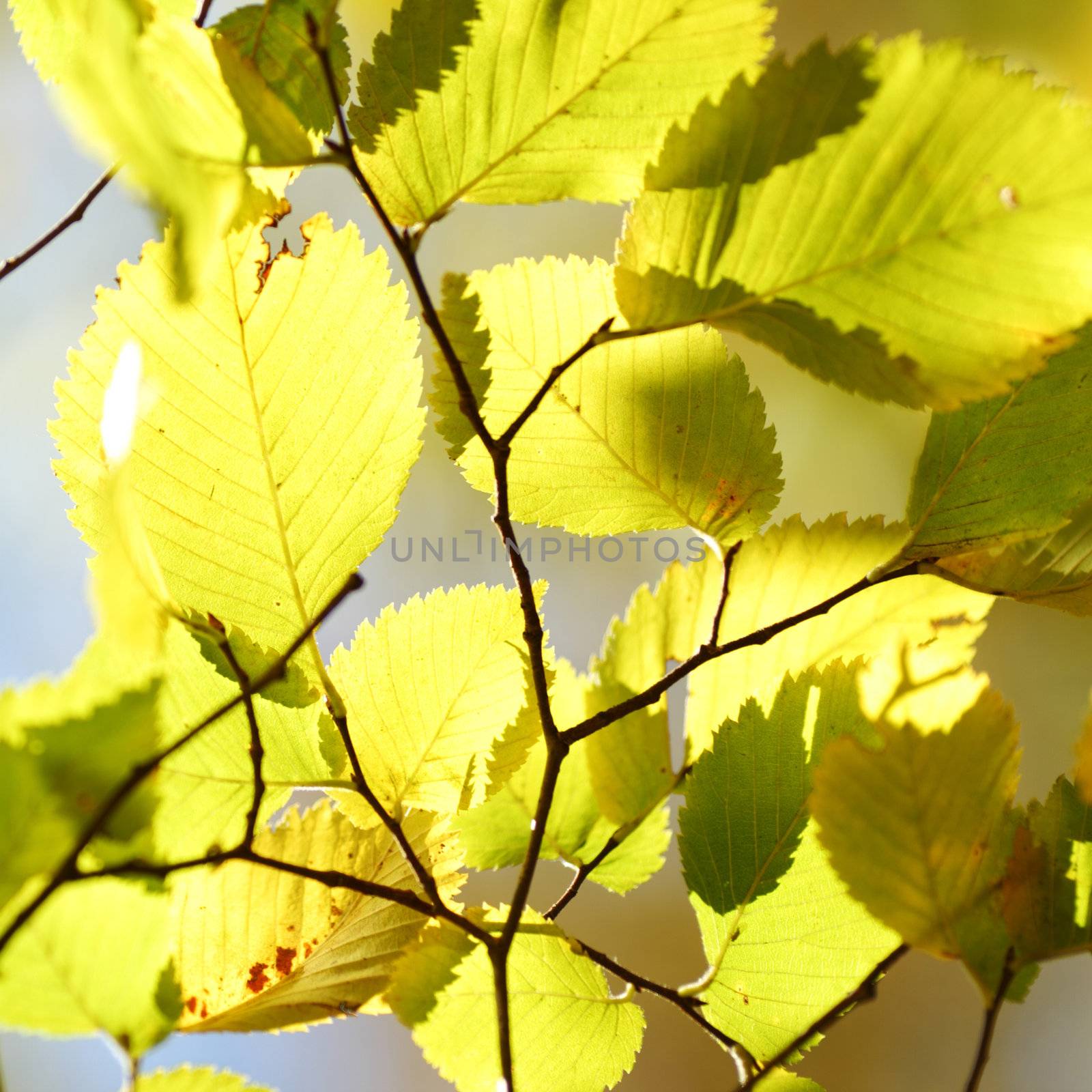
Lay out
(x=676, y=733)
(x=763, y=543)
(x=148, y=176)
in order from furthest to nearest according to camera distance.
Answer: (x=676, y=733)
(x=763, y=543)
(x=148, y=176)

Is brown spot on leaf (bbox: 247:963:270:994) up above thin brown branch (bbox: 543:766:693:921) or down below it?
below

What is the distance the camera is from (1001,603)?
3.08 feet

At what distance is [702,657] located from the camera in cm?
20

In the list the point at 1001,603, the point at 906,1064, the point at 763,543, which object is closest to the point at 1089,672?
the point at 1001,603

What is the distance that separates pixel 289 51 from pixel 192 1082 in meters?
0.18

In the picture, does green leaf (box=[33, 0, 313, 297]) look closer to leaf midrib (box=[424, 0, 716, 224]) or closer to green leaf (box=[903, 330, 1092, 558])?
leaf midrib (box=[424, 0, 716, 224])

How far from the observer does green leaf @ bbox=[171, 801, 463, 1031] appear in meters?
0.19

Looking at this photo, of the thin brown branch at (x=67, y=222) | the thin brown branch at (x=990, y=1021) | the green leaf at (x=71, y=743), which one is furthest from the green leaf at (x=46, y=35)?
the thin brown branch at (x=990, y=1021)

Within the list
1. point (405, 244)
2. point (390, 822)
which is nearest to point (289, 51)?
point (405, 244)

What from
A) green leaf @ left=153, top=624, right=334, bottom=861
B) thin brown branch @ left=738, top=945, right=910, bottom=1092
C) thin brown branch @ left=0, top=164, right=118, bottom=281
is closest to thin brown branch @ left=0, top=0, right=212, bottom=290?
thin brown branch @ left=0, top=164, right=118, bottom=281

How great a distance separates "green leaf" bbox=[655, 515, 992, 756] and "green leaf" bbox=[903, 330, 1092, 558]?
2 cm

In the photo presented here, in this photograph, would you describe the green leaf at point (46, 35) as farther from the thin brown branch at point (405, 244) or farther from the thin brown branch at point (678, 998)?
the thin brown branch at point (678, 998)

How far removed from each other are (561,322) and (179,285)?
85 millimetres

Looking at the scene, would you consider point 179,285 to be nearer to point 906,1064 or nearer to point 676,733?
point 676,733
